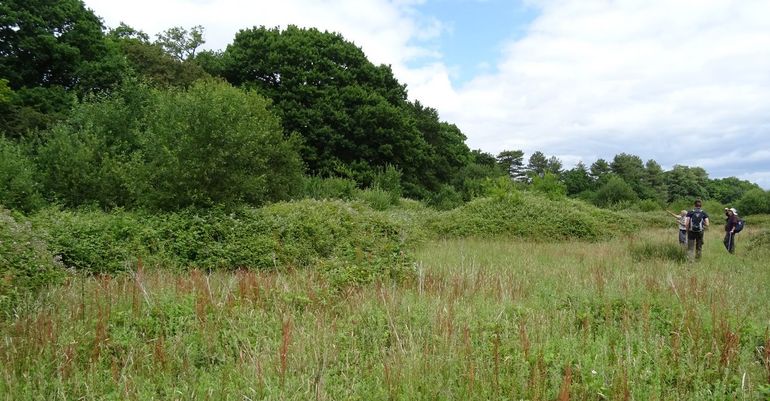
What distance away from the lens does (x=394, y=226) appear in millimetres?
15023

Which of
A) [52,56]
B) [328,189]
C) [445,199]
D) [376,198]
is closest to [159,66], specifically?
[52,56]

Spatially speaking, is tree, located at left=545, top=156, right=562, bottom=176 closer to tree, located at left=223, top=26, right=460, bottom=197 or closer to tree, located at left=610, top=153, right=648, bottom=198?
tree, located at left=610, top=153, right=648, bottom=198

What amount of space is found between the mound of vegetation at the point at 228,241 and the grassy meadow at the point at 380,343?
1.86m

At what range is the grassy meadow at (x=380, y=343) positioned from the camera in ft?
11.4

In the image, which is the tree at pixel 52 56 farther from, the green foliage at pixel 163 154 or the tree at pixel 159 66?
the green foliage at pixel 163 154

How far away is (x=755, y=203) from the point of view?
4150cm

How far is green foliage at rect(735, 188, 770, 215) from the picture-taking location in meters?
40.7

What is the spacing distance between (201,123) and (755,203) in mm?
47256

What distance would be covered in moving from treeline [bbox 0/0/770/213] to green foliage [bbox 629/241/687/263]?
10.4 meters

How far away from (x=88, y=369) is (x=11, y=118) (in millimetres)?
25855

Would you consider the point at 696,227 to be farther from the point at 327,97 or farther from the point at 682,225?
the point at 327,97

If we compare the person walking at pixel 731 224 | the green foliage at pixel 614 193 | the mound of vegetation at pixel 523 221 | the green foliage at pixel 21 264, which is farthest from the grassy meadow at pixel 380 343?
the green foliage at pixel 614 193

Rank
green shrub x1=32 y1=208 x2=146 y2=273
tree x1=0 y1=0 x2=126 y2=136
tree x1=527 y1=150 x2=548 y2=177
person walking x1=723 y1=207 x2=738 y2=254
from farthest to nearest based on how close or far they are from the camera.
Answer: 1. tree x1=527 y1=150 x2=548 y2=177
2. tree x1=0 y1=0 x2=126 y2=136
3. person walking x1=723 y1=207 x2=738 y2=254
4. green shrub x1=32 y1=208 x2=146 y2=273

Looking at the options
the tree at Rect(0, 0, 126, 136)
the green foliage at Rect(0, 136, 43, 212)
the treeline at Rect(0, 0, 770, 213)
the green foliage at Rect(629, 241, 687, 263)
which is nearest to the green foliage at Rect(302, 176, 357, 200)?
the treeline at Rect(0, 0, 770, 213)
